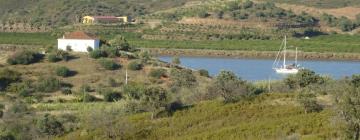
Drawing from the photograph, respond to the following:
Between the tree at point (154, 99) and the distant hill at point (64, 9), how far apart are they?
93.9 meters

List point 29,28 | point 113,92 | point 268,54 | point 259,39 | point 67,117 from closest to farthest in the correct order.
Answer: point 67,117, point 113,92, point 268,54, point 259,39, point 29,28


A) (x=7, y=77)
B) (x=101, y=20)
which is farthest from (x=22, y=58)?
(x=101, y=20)

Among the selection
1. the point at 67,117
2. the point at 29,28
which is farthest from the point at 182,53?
the point at 67,117

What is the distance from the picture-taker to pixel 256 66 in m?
88.1

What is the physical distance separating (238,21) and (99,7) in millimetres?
30480

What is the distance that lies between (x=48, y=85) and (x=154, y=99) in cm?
1820

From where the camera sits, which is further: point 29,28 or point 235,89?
point 29,28

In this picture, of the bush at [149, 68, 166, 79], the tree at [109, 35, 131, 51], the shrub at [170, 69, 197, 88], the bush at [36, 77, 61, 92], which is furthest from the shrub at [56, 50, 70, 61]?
the shrub at [170, 69, 197, 88]

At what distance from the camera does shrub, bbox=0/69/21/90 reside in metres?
54.4

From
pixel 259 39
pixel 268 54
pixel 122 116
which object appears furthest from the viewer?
pixel 259 39

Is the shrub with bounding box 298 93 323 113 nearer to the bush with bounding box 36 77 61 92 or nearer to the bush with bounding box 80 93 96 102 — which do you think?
the bush with bounding box 80 93 96 102

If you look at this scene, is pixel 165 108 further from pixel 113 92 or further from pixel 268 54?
pixel 268 54

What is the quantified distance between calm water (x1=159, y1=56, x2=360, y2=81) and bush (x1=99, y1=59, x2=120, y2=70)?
15.2m

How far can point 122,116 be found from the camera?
36875 millimetres
